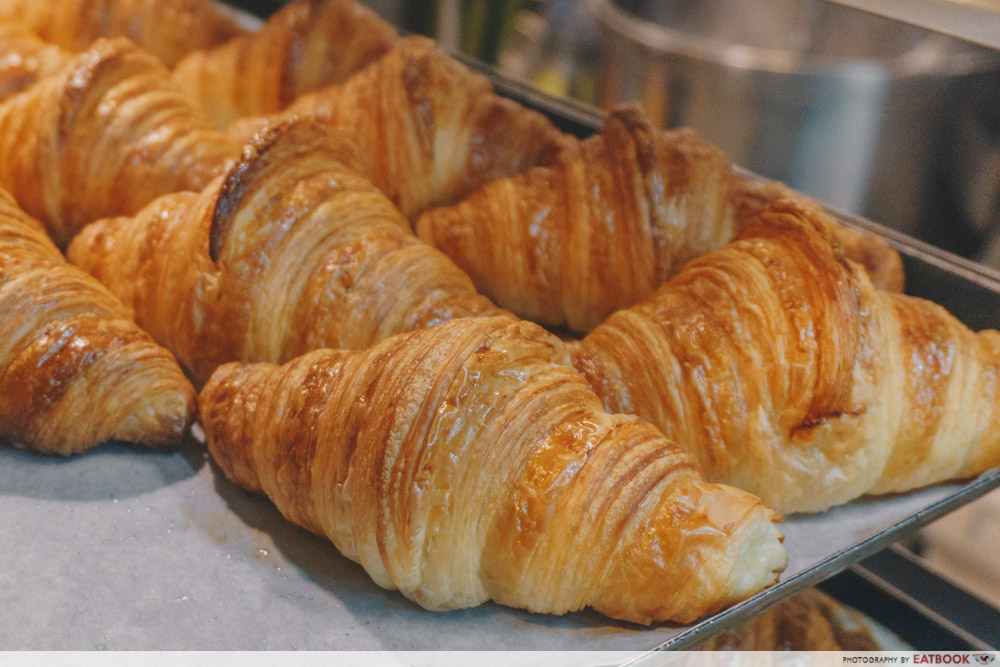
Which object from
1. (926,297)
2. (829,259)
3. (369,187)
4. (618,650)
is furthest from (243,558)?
(926,297)

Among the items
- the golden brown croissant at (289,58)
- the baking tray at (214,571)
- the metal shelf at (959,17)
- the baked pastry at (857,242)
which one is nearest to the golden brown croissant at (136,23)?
the golden brown croissant at (289,58)

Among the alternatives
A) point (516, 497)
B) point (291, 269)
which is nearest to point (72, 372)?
point (291, 269)

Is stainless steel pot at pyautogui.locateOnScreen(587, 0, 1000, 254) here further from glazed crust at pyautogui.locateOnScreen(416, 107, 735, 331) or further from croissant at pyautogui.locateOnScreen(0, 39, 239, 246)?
croissant at pyautogui.locateOnScreen(0, 39, 239, 246)

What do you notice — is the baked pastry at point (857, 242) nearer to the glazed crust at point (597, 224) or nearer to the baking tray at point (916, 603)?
the glazed crust at point (597, 224)

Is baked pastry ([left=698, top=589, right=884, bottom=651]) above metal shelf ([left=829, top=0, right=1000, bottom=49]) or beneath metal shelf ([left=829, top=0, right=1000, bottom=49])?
beneath

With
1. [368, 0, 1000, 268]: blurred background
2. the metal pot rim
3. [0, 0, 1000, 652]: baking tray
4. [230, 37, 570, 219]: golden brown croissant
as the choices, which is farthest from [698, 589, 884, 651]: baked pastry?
the metal pot rim

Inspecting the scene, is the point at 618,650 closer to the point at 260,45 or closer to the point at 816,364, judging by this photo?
the point at 816,364

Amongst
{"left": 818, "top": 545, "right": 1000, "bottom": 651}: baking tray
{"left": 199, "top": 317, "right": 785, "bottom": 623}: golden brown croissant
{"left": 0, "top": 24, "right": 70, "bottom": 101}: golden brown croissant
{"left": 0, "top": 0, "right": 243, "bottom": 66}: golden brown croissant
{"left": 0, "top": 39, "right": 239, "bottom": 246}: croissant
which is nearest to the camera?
{"left": 199, "top": 317, "right": 785, "bottom": 623}: golden brown croissant
